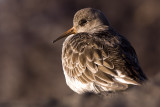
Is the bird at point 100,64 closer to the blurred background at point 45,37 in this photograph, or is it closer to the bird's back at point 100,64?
the bird's back at point 100,64

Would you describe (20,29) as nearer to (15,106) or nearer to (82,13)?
(82,13)

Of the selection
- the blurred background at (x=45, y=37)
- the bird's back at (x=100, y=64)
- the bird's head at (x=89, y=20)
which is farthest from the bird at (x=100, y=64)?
the blurred background at (x=45, y=37)

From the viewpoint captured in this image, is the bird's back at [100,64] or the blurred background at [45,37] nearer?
the bird's back at [100,64]

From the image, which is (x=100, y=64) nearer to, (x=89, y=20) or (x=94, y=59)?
(x=94, y=59)

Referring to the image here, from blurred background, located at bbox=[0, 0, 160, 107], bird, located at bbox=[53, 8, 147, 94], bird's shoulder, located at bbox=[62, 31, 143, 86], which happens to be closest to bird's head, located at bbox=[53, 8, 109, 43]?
bird, located at bbox=[53, 8, 147, 94]

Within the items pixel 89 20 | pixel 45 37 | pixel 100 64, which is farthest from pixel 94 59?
pixel 45 37
